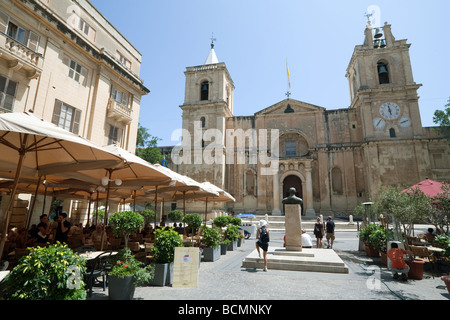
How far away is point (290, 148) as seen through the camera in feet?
105

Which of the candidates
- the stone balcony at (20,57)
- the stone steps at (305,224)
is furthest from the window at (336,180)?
the stone balcony at (20,57)

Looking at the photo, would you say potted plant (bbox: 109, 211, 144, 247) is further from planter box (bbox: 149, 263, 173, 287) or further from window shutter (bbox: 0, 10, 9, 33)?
window shutter (bbox: 0, 10, 9, 33)

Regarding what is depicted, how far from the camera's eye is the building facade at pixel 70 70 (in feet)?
36.5

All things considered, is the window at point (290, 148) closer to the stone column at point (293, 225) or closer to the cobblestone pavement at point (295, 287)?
the stone column at point (293, 225)

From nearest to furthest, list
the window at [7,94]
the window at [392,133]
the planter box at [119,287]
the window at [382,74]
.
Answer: the planter box at [119,287], the window at [7,94], the window at [392,133], the window at [382,74]

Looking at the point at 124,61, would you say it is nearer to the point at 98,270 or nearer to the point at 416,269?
the point at 98,270

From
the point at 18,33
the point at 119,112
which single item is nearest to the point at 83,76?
the point at 119,112

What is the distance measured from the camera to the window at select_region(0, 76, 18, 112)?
1060 centimetres

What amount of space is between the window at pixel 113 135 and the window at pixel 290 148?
70.9 feet

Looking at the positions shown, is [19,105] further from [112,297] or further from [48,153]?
[112,297]

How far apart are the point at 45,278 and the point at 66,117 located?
13.0 metres

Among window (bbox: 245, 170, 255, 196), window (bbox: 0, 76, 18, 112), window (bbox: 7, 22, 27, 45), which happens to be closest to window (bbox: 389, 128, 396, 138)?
window (bbox: 245, 170, 255, 196)

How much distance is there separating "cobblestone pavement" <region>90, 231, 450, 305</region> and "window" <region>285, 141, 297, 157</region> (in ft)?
79.4
